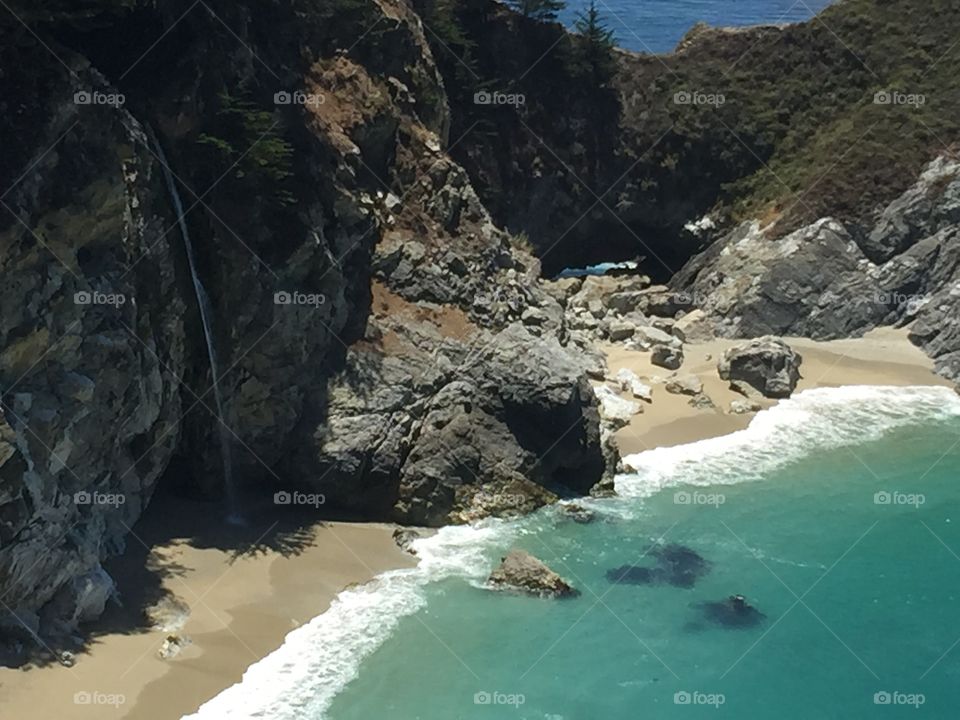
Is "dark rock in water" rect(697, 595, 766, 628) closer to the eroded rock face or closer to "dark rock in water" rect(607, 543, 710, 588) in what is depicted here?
"dark rock in water" rect(607, 543, 710, 588)

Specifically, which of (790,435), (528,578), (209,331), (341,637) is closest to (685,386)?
(790,435)

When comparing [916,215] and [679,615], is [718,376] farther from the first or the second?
[679,615]

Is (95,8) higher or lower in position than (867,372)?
higher

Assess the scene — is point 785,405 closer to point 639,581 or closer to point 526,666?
point 639,581

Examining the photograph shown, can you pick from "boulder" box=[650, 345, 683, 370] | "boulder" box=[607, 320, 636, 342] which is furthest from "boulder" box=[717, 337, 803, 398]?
"boulder" box=[607, 320, 636, 342]

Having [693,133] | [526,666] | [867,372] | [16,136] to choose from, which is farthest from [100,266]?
[693,133]

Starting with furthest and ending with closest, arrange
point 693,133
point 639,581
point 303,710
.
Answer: point 693,133
point 639,581
point 303,710

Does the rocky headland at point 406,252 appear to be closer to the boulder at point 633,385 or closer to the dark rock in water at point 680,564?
the boulder at point 633,385
